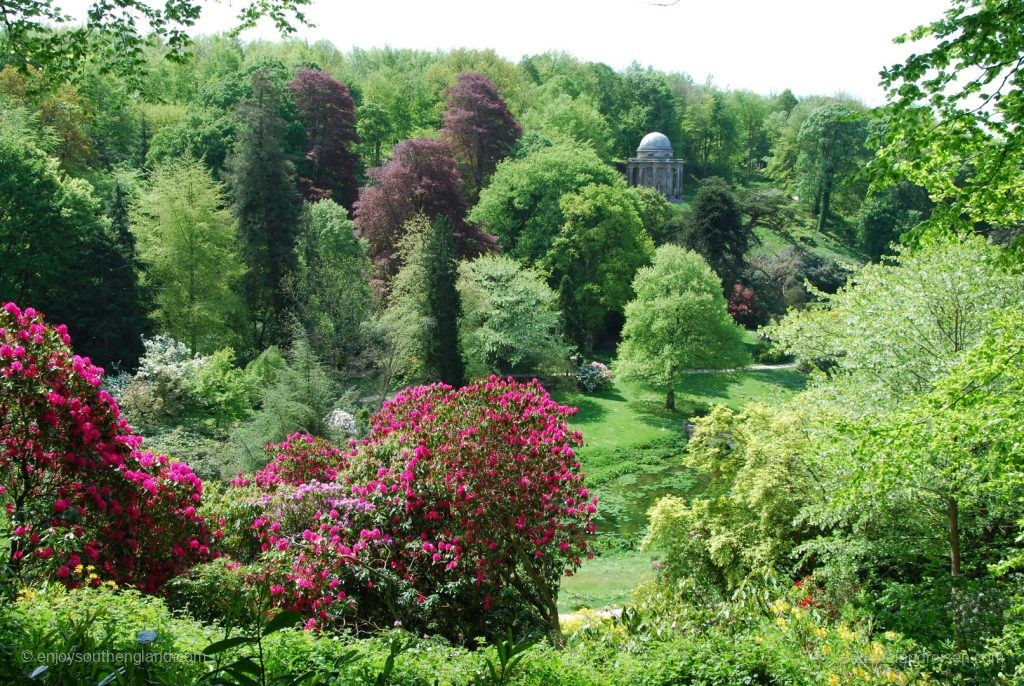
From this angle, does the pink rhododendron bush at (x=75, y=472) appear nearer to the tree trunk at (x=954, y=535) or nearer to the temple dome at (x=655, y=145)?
the tree trunk at (x=954, y=535)

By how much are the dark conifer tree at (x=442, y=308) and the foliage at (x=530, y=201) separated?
41.9 feet

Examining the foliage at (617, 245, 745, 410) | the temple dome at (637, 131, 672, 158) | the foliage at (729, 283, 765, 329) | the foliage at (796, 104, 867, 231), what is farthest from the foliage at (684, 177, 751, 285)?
the foliage at (796, 104, 867, 231)

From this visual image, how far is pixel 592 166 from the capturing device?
147 ft

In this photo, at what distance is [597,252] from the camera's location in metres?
41.1

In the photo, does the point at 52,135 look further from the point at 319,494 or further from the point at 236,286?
the point at 319,494

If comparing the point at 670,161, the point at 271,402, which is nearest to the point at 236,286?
the point at 271,402

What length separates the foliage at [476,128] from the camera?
49.3 m

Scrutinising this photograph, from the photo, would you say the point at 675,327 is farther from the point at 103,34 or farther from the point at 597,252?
the point at 103,34

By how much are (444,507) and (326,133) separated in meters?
40.7

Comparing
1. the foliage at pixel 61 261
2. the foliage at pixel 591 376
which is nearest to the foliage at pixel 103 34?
the foliage at pixel 61 261

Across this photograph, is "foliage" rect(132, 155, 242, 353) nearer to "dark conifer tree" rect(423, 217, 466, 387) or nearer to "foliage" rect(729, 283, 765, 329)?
"dark conifer tree" rect(423, 217, 466, 387)

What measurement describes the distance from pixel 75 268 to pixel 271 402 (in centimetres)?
1200

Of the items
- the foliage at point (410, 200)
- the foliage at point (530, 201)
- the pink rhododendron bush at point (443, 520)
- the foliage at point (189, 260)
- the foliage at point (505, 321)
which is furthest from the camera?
the foliage at point (530, 201)

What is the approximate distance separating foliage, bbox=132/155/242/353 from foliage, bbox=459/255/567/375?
344 inches
